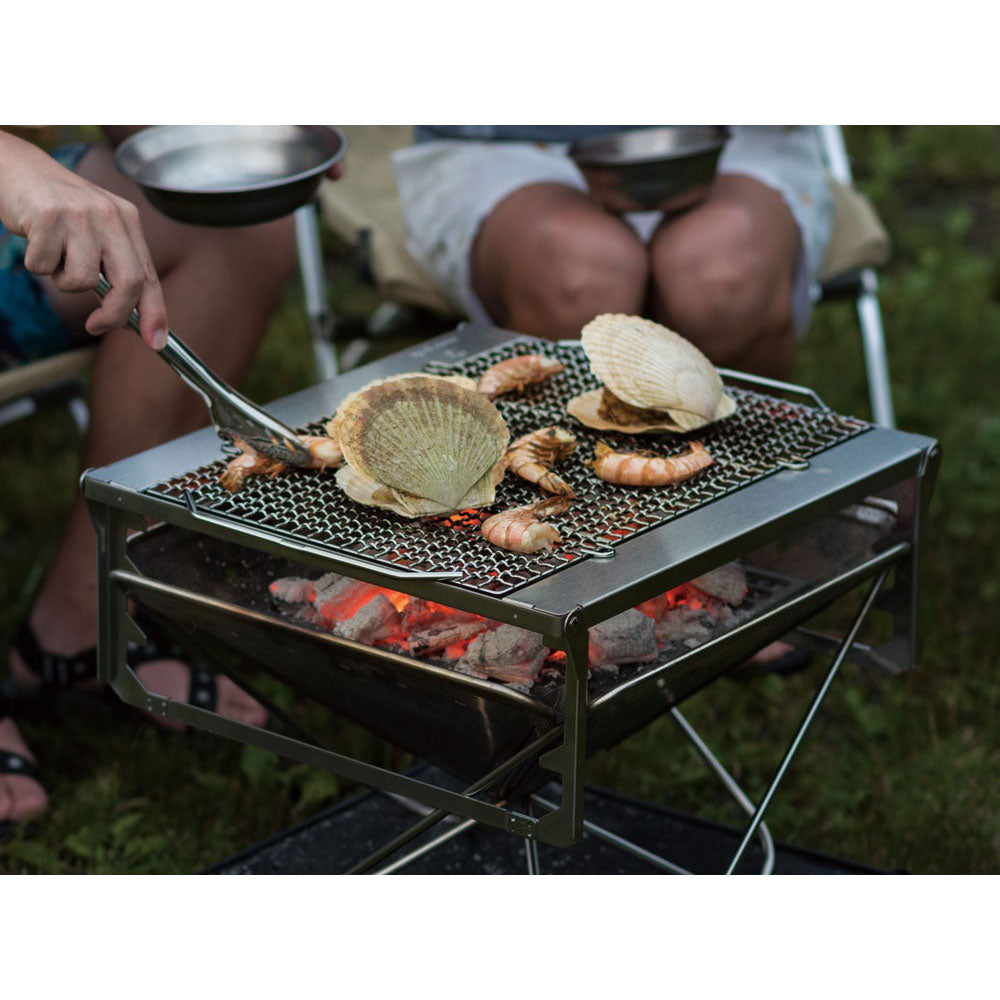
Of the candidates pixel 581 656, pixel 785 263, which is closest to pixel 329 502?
pixel 581 656

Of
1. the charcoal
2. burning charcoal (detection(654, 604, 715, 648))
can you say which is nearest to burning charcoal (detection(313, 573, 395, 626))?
the charcoal

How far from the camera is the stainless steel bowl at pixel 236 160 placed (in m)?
2.12

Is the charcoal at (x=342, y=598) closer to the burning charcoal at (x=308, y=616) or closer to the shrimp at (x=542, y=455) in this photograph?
the burning charcoal at (x=308, y=616)

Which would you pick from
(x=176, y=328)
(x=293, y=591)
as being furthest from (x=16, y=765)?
(x=293, y=591)

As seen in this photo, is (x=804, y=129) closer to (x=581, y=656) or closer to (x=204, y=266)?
(x=204, y=266)

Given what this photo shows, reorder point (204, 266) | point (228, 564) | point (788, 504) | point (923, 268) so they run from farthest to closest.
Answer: point (923, 268) → point (204, 266) → point (228, 564) → point (788, 504)

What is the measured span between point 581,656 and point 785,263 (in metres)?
1.27

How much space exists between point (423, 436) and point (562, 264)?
0.90m

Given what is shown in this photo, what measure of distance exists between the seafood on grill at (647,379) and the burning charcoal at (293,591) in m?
0.39

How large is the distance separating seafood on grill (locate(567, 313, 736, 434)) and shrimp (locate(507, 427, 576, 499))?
0.08 meters

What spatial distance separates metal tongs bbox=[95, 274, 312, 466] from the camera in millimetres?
1715

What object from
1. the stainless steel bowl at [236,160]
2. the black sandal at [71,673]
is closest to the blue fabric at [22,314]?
the stainless steel bowl at [236,160]

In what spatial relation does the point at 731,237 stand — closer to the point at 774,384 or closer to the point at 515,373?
the point at 774,384

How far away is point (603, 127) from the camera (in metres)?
2.86
